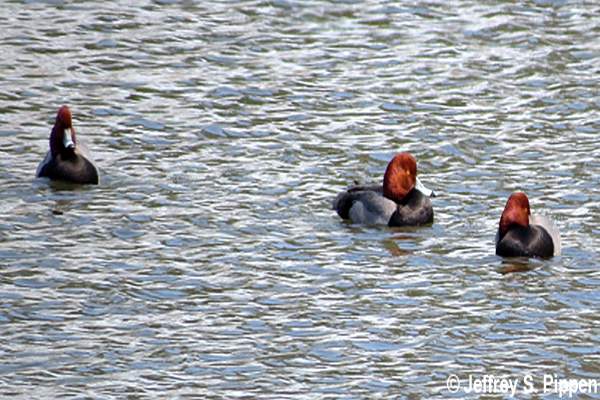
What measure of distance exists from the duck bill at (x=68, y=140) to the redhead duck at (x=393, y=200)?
9.13 feet

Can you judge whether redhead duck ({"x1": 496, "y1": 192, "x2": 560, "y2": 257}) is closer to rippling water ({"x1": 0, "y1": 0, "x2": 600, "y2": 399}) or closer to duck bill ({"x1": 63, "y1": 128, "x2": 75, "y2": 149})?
rippling water ({"x1": 0, "y1": 0, "x2": 600, "y2": 399})

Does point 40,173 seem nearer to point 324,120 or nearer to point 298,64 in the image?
point 324,120

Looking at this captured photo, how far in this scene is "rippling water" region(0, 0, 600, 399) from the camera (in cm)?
1085

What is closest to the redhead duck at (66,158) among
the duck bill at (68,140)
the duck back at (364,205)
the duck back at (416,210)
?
the duck bill at (68,140)

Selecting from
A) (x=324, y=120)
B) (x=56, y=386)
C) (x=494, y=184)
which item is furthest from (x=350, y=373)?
(x=324, y=120)

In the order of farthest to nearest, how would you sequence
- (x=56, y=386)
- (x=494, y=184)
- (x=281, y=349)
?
(x=494, y=184)
(x=281, y=349)
(x=56, y=386)

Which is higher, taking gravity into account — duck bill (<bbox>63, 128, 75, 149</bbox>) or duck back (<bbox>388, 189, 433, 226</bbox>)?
duck bill (<bbox>63, 128, 75, 149</bbox>)

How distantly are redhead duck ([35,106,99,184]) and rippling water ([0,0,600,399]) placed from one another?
151 millimetres

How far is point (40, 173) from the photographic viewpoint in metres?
15.2

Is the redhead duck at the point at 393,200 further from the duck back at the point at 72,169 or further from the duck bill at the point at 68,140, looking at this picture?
the duck bill at the point at 68,140

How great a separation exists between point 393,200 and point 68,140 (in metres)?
3.35

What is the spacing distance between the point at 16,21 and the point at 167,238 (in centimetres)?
754

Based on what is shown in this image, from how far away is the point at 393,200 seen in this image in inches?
574

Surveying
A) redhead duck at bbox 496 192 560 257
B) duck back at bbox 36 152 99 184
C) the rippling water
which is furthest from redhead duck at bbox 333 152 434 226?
duck back at bbox 36 152 99 184
